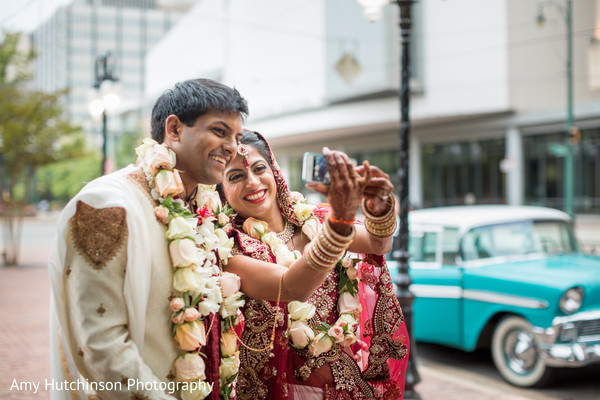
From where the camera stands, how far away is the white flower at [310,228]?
284 cm

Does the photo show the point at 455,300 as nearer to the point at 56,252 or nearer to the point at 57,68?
the point at 56,252

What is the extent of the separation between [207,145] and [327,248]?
576 millimetres

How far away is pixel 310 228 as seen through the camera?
285 cm

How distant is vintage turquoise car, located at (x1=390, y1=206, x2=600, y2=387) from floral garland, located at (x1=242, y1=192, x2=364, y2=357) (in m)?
3.74

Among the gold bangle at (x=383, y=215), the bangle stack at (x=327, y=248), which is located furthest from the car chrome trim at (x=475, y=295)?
the bangle stack at (x=327, y=248)

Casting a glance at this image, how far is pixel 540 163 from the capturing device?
1149 inches

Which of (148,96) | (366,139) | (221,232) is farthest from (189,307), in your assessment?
(148,96)

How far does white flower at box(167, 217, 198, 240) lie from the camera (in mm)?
2055

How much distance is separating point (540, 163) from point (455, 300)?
2488 centimetres

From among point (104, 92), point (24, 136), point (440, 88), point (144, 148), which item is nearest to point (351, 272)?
point (144, 148)

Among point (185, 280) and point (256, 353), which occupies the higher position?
point (185, 280)

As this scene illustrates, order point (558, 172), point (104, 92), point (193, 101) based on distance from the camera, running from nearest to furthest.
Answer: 1. point (193, 101)
2. point (104, 92)
3. point (558, 172)

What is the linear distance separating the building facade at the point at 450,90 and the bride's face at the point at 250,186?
24302 millimetres

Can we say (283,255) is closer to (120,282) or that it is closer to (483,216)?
(120,282)
